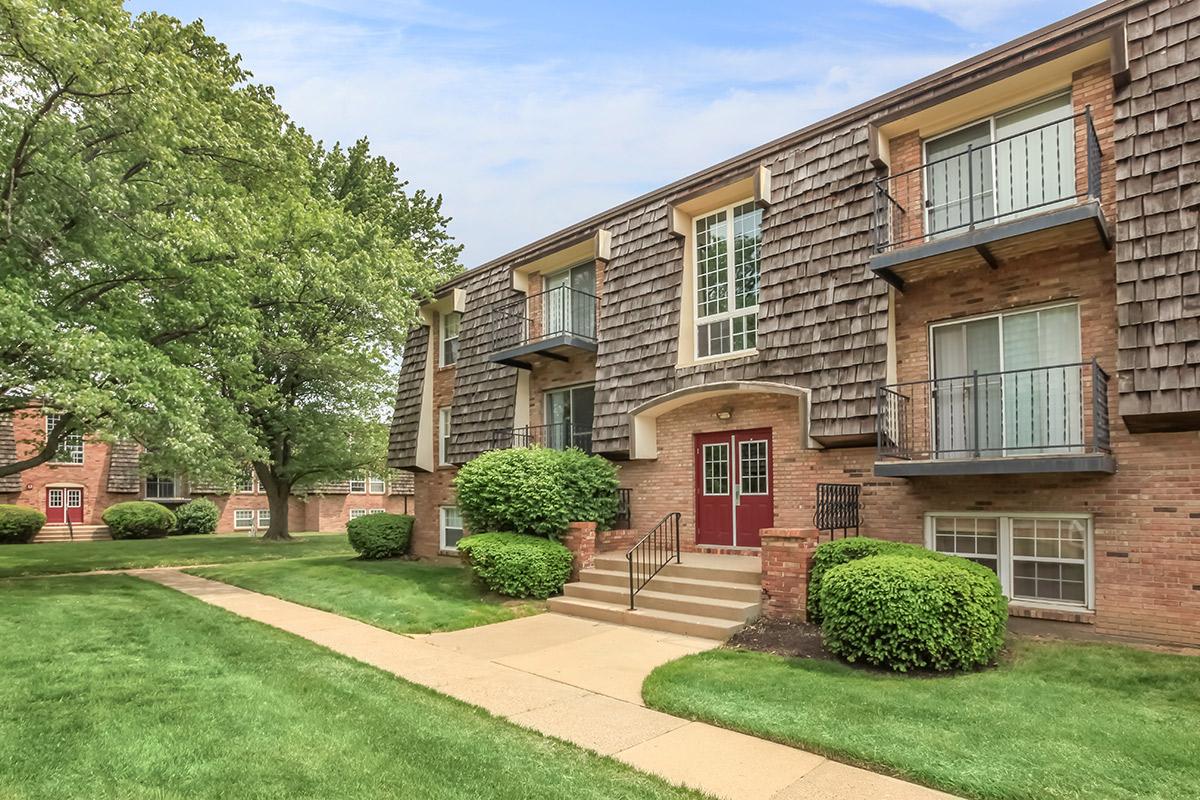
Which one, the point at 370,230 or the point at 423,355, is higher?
the point at 370,230

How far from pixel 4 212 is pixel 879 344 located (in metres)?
13.3

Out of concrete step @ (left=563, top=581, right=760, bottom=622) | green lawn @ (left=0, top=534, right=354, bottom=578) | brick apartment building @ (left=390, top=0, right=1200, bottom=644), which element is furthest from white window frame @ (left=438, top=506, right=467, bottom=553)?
concrete step @ (left=563, top=581, right=760, bottom=622)

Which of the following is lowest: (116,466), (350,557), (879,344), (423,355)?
(350,557)

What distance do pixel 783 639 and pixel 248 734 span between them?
17.6 feet

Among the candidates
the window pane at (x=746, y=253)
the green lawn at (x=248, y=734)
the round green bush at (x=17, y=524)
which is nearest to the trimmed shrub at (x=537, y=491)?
the window pane at (x=746, y=253)

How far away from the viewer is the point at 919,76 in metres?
9.20

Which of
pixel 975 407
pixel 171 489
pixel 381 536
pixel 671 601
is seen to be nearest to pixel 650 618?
pixel 671 601

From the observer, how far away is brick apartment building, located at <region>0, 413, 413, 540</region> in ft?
93.4

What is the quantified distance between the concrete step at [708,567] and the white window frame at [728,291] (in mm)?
3214

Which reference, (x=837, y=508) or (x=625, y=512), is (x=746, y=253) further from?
(x=625, y=512)

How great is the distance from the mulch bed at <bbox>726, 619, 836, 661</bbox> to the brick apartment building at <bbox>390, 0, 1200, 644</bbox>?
81.1 inches

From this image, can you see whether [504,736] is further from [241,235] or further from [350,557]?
[350,557]

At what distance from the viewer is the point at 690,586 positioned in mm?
9305

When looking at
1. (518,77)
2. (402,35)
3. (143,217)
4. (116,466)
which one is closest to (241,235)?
(143,217)
